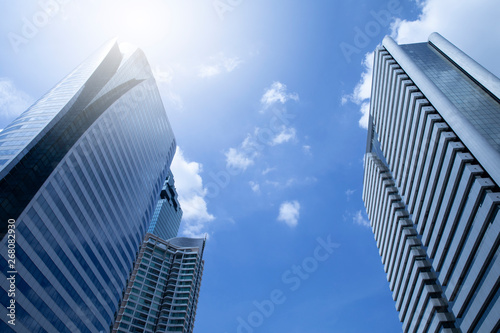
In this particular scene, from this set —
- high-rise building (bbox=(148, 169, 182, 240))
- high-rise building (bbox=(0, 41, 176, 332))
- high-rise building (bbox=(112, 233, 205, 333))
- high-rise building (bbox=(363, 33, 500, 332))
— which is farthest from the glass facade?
high-rise building (bbox=(148, 169, 182, 240))

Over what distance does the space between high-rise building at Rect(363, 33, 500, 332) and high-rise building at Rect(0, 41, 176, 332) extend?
64136 mm

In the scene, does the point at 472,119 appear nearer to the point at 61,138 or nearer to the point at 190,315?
the point at 61,138

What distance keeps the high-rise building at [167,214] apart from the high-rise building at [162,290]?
25.2 metres

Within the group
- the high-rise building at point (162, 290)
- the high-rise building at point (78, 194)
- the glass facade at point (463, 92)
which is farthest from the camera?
the high-rise building at point (162, 290)

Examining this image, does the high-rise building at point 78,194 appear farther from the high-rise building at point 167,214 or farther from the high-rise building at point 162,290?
the high-rise building at point 167,214

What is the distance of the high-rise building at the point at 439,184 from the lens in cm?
4134

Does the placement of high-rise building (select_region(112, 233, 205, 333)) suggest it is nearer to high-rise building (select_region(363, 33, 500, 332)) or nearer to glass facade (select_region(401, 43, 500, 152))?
high-rise building (select_region(363, 33, 500, 332))

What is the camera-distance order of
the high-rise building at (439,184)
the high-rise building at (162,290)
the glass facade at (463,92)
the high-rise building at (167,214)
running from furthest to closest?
the high-rise building at (167,214) < the high-rise building at (162,290) < the glass facade at (463,92) < the high-rise building at (439,184)

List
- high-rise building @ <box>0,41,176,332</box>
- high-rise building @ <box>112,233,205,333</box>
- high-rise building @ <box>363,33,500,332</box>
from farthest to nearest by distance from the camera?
high-rise building @ <box>112,233,205,333</box> → high-rise building @ <box>0,41,176,332</box> → high-rise building @ <box>363,33,500,332</box>

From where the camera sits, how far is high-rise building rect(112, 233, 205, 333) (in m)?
99.4

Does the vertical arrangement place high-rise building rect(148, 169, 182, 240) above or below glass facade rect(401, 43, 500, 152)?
above

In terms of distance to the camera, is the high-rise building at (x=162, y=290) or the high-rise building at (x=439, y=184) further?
the high-rise building at (x=162, y=290)

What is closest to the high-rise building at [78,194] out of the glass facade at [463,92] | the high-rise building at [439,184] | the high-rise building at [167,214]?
the high-rise building at [439,184]

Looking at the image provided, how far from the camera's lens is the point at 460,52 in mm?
63656
